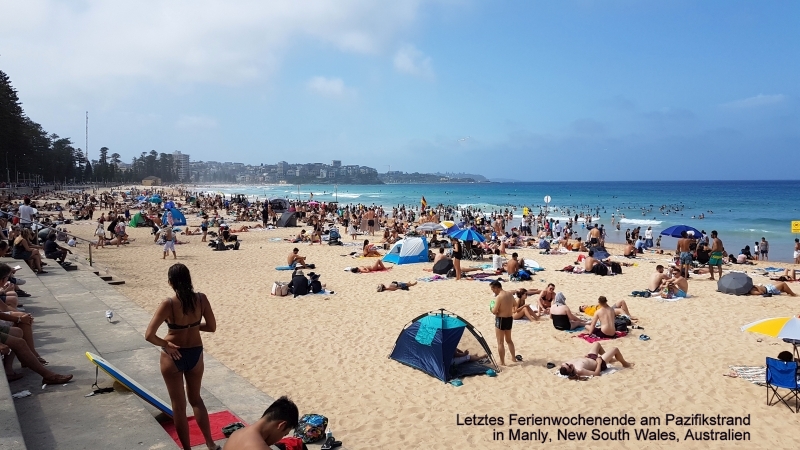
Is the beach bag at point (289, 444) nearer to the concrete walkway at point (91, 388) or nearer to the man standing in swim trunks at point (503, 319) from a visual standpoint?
the concrete walkway at point (91, 388)

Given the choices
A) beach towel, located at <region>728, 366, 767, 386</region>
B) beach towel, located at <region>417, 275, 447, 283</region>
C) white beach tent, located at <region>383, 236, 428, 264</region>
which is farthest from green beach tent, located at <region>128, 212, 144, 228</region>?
beach towel, located at <region>728, 366, 767, 386</region>

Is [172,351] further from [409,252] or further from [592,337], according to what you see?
[409,252]

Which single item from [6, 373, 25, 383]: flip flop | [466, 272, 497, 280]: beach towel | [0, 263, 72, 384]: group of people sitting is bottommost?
[466, 272, 497, 280]: beach towel

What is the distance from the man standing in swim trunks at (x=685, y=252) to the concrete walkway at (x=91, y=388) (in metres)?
12.9

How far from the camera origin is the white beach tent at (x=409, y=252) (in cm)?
1691

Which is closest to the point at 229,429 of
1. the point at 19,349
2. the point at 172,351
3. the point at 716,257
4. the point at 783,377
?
the point at 172,351

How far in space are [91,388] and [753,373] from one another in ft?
27.1

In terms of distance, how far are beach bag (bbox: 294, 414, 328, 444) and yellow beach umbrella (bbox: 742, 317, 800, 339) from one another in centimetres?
551

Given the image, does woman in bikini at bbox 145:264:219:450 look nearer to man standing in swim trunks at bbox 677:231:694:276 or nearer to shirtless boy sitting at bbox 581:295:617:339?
shirtless boy sitting at bbox 581:295:617:339

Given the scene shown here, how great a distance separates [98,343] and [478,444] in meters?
5.17

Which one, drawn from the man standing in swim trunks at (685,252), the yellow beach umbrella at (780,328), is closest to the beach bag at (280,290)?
the yellow beach umbrella at (780,328)

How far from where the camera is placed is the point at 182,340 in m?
3.78

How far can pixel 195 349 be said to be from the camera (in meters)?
3.86

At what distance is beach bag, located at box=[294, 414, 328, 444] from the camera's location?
4.84 meters
